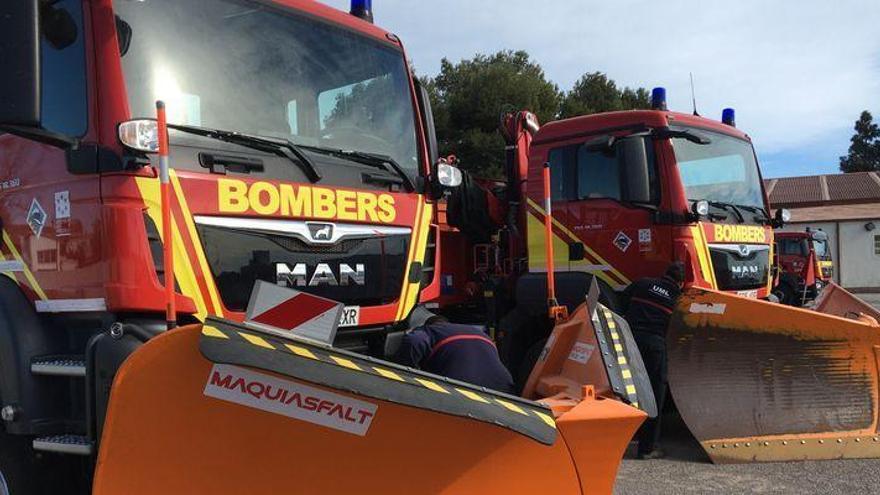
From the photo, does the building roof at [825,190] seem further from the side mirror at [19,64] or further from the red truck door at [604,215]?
the side mirror at [19,64]

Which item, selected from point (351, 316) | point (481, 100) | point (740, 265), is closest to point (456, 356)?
point (351, 316)

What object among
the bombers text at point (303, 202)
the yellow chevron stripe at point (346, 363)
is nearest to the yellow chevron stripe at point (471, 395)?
the yellow chevron stripe at point (346, 363)

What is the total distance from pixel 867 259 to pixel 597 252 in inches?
1063

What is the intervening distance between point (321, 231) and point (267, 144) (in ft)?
1.50

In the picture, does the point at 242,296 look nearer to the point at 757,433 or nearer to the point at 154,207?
the point at 154,207

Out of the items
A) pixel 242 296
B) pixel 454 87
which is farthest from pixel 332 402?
pixel 454 87

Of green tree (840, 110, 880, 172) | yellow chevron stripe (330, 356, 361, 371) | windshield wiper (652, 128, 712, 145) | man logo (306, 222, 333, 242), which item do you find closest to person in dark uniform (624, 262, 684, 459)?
windshield wiper (652, 128, 712, 145)

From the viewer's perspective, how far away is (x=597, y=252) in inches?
240

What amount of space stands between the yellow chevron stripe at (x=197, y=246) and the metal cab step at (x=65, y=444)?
681mm

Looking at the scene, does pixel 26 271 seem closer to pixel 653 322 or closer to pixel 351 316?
pixel 351 316

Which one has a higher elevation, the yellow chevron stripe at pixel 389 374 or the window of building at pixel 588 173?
the window of building at pixel 588 173

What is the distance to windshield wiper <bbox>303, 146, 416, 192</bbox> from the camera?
141 inches

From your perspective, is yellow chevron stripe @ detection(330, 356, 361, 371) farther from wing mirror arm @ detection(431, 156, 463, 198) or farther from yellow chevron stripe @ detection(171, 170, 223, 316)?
wing mirror arm @ detection(431, 156, 463, 198)

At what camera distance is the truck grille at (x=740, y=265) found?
6.00m
